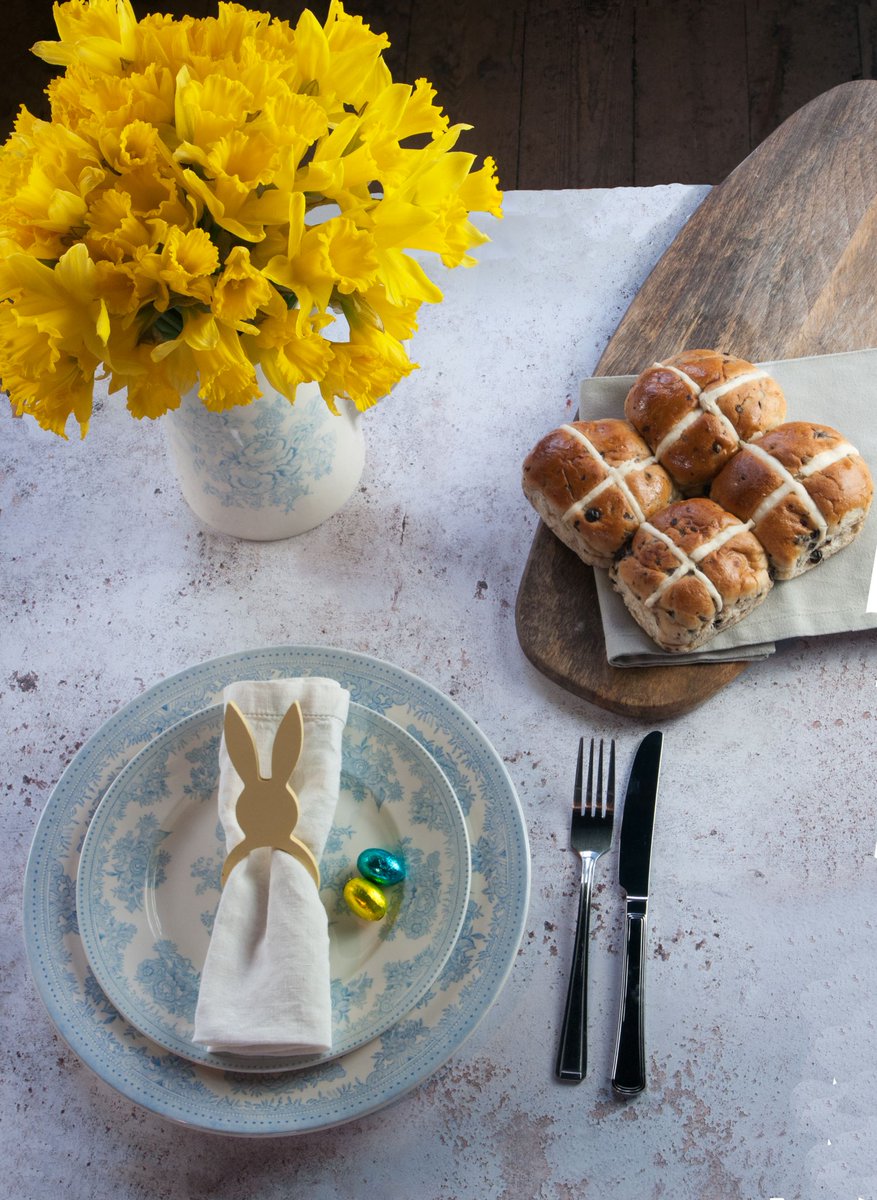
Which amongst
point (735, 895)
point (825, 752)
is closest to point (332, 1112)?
point (735, 895)

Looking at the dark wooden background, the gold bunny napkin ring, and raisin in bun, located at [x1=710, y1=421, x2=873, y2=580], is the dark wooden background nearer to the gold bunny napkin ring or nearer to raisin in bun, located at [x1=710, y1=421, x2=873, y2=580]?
raisin in bun, located at [x1=710, y1=421, x2=873, y2=580]

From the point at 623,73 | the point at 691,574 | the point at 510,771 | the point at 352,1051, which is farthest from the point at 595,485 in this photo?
the point at 623,73

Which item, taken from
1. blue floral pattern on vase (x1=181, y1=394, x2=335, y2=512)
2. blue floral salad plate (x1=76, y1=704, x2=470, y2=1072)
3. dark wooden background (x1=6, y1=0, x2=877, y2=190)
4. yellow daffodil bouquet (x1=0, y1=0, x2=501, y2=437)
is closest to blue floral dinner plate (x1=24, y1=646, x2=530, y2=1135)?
blue floral salad plate (x1=76, y1=704, x2=470, y2=1072)

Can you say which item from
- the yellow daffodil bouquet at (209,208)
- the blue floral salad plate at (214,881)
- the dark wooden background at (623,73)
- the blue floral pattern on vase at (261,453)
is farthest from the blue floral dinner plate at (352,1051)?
the dark wooden background at (623,73)

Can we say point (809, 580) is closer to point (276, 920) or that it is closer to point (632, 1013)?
point (632, 1013)

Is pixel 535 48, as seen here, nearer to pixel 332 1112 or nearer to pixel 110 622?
pixel 110 622

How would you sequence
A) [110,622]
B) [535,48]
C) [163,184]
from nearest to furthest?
[163,184] → [110,622] → [535,48]

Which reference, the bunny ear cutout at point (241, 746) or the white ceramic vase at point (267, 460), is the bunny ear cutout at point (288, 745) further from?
the white ceramic vase at point (267, 460)
